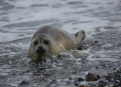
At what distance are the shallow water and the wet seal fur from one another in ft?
0.85

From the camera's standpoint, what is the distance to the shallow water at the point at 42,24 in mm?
6125

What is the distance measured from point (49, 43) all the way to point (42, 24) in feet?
13.1

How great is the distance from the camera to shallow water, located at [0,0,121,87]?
612cm

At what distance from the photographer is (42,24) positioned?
36.9ft

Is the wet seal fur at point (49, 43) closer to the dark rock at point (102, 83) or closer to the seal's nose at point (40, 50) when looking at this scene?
the seal's nose at point (40, 50)

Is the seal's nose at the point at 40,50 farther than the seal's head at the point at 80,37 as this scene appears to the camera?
No

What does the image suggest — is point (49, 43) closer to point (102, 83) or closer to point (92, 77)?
point (92, 77)

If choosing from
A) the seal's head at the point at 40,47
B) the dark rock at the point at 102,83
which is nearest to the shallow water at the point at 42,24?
the seal's head at the point at 40,47

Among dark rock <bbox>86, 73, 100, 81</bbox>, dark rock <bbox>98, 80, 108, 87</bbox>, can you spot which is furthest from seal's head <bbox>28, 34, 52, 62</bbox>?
dark rock <bbox>98, 80, 108, 87</bbox>

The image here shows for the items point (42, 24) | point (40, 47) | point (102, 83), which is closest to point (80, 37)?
point (40, 47)

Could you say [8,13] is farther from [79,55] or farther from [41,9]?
[79,55]

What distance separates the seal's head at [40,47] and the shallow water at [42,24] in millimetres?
231

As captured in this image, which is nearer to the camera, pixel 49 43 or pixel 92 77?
pixel 92 77

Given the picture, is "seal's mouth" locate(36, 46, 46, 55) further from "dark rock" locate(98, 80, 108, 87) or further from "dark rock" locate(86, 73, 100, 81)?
"dark rock" locate(98, 80, 108, 87)
